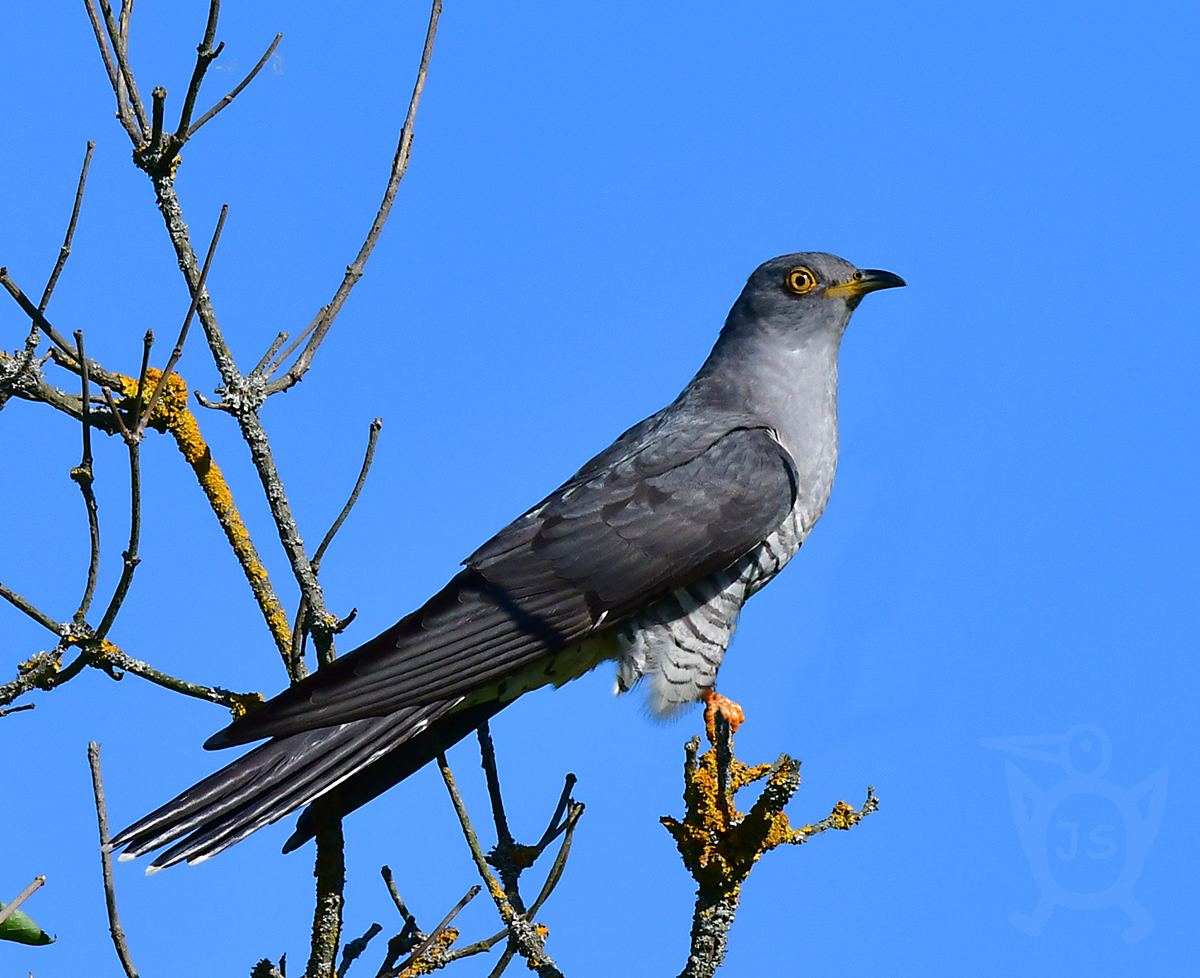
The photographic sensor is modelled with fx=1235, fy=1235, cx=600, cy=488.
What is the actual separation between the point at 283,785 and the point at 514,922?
30.8 inches

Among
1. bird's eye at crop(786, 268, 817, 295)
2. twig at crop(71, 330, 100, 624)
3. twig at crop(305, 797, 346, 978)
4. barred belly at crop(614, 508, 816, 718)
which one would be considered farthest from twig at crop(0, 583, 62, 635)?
bird's eye at crop(786, 268, 817, 295)

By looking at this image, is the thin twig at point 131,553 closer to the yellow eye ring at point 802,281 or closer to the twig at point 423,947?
the twig at point 423,947

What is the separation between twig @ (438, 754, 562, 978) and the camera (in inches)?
114

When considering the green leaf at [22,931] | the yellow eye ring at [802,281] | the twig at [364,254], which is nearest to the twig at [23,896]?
the green leaf at [22,931]

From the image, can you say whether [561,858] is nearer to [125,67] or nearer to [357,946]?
[357,946]

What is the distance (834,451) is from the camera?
474cm

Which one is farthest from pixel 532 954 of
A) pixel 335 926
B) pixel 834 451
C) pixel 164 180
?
pixel 834 451

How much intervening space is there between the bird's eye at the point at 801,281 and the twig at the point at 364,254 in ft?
6.79

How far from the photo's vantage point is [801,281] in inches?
Answer: 194

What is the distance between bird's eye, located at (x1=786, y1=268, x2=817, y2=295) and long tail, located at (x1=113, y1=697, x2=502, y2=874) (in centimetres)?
224

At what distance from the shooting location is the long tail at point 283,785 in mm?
3119

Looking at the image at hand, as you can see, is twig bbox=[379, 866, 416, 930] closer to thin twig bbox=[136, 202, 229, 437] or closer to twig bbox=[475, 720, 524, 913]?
twig bbox=[475, 720, 524, 913]

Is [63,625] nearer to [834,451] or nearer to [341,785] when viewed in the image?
[341,785]

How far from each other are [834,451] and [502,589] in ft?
4.92
